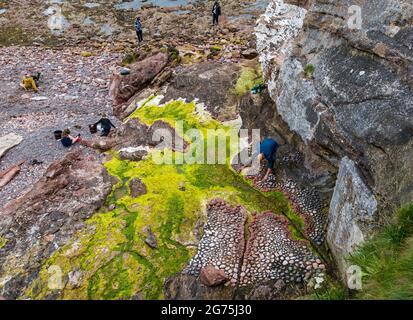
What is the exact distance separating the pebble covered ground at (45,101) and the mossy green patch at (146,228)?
18.8 ft

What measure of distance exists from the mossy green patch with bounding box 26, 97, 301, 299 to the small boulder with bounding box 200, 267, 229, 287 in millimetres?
912

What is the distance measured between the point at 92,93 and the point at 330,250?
805 inches

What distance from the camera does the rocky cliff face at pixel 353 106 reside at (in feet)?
31.3

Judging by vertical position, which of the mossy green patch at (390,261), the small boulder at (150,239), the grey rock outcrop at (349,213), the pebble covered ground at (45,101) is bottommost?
the pebble covered ground at (45,101)

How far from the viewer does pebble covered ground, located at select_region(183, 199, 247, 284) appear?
11211 mm

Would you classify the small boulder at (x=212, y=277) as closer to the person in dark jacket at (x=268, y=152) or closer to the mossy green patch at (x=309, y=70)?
the person in dark jacket at (x=268, y=152)

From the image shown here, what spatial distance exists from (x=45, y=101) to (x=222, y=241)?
1901 centimetres

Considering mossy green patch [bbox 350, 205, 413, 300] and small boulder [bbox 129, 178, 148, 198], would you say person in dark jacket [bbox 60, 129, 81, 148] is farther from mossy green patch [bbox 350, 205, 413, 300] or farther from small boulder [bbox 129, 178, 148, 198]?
mossy green patch [bbox 350, 205, 413, 300]

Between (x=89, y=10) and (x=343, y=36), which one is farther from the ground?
(x=343, y=36)

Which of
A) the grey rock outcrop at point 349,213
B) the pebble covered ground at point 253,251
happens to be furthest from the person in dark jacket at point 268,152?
the grey rock outcrop at point 349,213

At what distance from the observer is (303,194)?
1345cm
